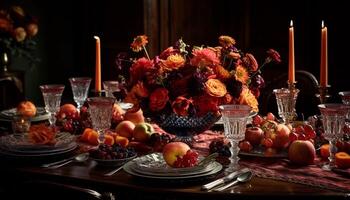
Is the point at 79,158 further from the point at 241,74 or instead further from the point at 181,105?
the point at 241,74

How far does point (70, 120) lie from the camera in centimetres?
253

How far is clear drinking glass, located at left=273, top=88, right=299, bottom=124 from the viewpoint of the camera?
7.37 ft

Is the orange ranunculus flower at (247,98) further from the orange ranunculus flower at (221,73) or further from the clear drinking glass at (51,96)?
the clear drinking glass at (51,96)

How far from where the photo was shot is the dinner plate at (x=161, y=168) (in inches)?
69.0

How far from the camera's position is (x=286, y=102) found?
2.26 metres

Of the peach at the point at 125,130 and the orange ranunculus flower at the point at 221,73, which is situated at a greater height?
the orange ranunculus flower at the point at 221,73

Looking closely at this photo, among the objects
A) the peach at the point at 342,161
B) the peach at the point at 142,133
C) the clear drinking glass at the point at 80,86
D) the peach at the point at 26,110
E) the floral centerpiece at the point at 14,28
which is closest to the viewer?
the peach at the point at 342,161

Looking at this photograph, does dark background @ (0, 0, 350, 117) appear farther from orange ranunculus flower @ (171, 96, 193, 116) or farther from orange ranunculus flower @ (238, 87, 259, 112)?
orange ranunculus flower @ (171, 96, 193, 116)

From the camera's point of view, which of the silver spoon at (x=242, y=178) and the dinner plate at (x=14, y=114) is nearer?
the silver spoon at (x=242, y=178)

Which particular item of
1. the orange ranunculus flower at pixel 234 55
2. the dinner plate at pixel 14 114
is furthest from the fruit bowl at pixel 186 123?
the dinner plate at pixel 14 114

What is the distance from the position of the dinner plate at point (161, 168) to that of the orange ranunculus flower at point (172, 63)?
38 centimetres

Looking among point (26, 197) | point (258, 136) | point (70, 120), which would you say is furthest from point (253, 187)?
point (70, 120)

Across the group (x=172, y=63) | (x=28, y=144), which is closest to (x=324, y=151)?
(x=172, y=63)

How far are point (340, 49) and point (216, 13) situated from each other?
1083 mm
